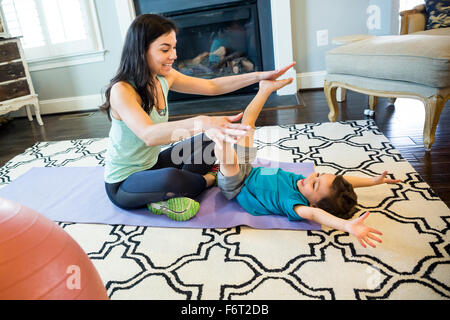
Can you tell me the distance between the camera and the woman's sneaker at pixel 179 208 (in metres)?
1.46

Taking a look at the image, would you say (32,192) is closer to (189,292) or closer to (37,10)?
(189,292)

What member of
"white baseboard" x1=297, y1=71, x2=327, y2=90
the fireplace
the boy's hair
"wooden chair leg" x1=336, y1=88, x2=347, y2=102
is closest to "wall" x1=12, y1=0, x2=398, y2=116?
"white baseboard" x1=297, y1=71, x2=327, y2=90

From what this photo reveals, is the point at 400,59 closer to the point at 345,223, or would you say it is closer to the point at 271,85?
the point at 271,85

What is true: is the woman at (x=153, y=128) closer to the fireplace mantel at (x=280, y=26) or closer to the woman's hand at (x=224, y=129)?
the woman's hand at (x=224, y=129)

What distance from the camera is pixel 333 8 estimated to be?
3129 millimetres

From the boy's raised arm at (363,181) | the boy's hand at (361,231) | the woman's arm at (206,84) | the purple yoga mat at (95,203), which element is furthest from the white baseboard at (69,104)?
the boy's hand at (361,231)

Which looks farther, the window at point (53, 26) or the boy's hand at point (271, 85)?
the window at point (53, 26)

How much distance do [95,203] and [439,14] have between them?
266 cm

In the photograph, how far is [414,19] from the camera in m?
2.59

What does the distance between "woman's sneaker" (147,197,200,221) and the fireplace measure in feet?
6.02

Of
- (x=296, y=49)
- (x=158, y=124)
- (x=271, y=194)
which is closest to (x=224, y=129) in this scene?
(x=158, y=124)

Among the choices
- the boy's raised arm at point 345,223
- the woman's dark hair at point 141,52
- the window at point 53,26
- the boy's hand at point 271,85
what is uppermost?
the window at point 53,26

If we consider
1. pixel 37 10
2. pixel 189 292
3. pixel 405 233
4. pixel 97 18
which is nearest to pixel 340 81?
pixel 405 233

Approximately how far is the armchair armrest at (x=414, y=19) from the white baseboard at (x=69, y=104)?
2.93m
